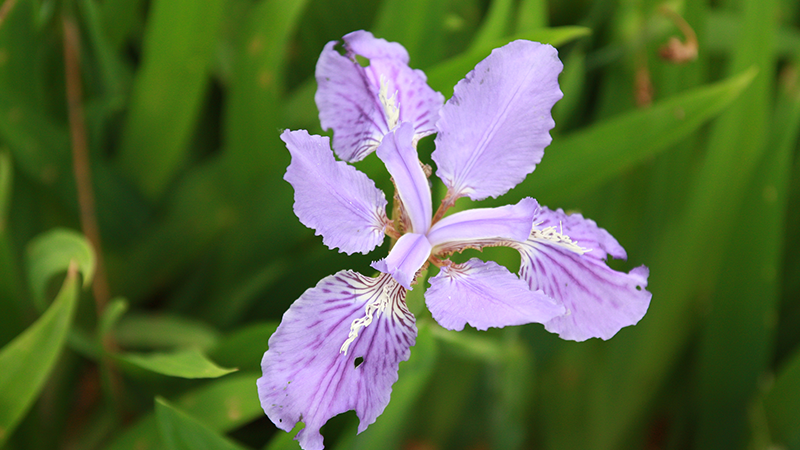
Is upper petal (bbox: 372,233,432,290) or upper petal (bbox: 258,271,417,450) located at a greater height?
upper petal (bbox: 372,233,432,290)

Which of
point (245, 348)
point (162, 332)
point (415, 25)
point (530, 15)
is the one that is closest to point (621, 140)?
point (530, 15)

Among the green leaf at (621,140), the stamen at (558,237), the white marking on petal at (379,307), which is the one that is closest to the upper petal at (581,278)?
the stamen at (558,237)

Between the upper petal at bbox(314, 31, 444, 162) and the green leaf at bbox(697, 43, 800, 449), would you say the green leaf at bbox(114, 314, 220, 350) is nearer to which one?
the upper petal at bbox(314, 31, 444, 162)

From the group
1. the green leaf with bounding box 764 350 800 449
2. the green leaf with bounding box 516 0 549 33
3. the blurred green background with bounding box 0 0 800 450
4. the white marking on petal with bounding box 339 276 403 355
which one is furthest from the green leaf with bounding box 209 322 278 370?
the green leaf with bounding box 764 350 800 449

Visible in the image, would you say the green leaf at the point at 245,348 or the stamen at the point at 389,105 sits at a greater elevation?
the stamen at the point at 389,105

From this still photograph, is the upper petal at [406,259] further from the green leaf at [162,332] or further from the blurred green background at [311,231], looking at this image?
the green leaf at [162,332]

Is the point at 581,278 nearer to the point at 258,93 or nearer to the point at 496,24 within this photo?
the point at 496,24

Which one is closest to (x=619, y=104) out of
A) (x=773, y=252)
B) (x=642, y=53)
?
(x=642, y=53)

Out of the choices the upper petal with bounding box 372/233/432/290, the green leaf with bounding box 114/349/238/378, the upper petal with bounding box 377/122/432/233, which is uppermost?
the upper petal with bounding box 377/122/432/233
